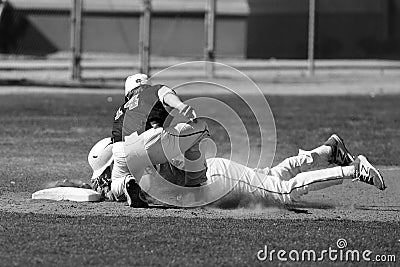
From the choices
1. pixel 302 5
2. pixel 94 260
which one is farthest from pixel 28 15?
pixel 94 260

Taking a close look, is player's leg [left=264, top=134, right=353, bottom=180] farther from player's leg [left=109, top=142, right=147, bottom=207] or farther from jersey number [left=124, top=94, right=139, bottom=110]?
jersey number [left=124, top=94, right=139, bottom=110]

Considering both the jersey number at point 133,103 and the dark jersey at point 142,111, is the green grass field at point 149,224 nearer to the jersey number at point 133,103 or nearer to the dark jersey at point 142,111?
the dark jersey at point 142,111

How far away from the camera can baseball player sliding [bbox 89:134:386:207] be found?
29.3 ft

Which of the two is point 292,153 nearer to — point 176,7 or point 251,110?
point 251,110

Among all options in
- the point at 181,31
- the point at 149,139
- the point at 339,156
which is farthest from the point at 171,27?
the point at 149,139

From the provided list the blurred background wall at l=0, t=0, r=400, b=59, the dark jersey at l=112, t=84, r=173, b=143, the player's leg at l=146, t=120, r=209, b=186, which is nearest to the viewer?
the player's leg at l=146, t=120, r=209, b=186

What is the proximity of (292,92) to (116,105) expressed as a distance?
195 inches

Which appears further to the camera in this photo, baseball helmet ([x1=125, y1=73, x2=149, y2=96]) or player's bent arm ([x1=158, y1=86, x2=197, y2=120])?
baseball helmet ([x1=125, y1=73, x2=149, y2=96])

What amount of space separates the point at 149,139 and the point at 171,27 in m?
17.1

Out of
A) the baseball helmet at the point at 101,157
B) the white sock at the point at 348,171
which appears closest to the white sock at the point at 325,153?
the white sock at the point at 348,171

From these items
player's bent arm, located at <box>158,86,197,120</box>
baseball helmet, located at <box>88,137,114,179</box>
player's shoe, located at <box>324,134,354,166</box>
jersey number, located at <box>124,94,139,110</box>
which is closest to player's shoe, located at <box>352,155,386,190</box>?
player's shoe, located at <box>324,134,354,166</box>

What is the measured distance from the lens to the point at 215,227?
8.15 meters

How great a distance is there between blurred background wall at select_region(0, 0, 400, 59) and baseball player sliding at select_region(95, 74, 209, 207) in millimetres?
16443

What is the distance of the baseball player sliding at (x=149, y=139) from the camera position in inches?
353
